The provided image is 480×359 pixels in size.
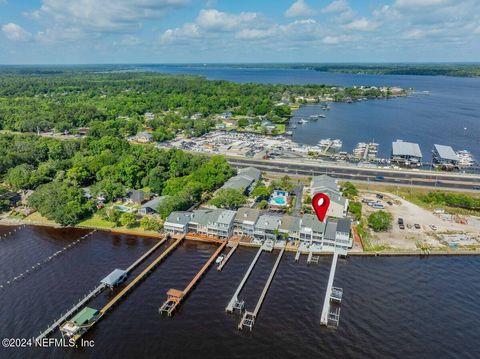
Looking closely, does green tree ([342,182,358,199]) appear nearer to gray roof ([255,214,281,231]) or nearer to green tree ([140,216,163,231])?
gray roof ([255,214,281,231])

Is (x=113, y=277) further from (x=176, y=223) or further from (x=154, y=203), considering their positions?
(x=154, y=203)

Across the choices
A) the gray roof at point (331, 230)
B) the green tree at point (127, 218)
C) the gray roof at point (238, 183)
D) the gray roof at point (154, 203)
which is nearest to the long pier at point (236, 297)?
the gray roof at point (331, 230)

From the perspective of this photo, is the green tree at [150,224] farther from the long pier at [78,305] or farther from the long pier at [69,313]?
the long pier at [69,313]

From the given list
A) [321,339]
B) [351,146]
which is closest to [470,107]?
[351,146]

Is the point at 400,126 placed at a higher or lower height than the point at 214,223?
higher

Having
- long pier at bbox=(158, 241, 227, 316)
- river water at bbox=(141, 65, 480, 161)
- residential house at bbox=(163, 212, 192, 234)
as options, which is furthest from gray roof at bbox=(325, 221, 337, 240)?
river water at bbox=(141, 65, 480, 161)

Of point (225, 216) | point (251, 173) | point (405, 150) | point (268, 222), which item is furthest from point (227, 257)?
point (405, 150)

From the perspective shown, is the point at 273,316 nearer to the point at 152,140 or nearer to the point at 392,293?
the point at 392,293
